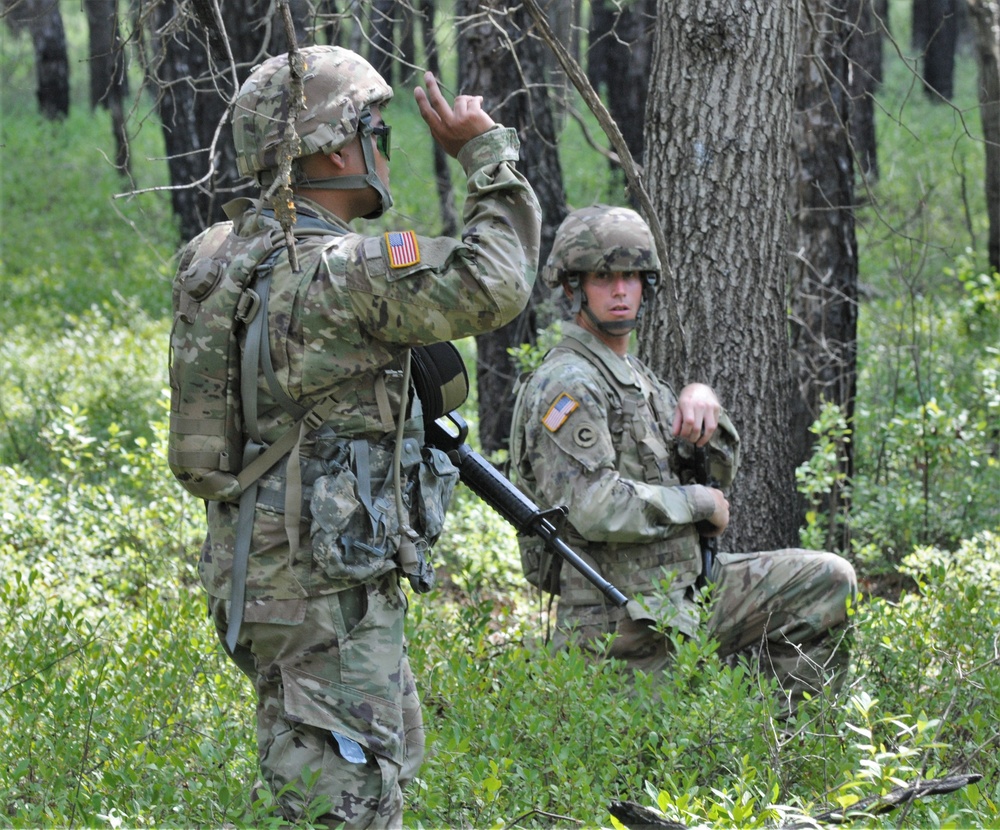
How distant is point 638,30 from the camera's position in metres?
18.5

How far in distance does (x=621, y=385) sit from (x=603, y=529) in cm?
57

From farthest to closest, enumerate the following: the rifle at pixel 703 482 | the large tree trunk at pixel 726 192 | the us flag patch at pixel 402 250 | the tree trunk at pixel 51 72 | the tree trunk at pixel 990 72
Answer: the tree trunk at pixel 51 72 → the tree trunk at pixel 990 72 → the large tree trunk at pixel 726 192 → the rifle at pixel 703 482 → the us flag patch at pixel 402 250

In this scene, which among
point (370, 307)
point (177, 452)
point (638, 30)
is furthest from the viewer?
point (638, 30)

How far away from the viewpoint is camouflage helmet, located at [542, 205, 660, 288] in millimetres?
4281

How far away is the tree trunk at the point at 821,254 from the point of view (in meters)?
6.67

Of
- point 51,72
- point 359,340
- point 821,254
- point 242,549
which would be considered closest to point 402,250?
point 359,340

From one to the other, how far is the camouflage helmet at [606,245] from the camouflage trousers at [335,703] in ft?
5.60

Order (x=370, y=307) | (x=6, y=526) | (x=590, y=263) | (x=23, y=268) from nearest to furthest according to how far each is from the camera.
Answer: (x=370, y=307) → (x=590, y=263) → (x=6, y=526) → (x=23, y=268)

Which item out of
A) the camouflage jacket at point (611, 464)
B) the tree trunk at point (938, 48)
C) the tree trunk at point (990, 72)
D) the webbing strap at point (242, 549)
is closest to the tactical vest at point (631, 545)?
the camouflage jacket at point (611, 464)

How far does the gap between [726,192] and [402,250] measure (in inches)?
95.1

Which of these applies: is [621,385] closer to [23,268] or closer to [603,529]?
[603,529]

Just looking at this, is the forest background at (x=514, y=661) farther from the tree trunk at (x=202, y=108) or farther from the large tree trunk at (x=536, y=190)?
the tree trunk at (x=202, y=108)

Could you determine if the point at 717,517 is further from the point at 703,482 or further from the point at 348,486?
the point at 348,486

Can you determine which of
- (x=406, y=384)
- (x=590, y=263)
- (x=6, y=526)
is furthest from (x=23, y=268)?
(x=406, y=384)
